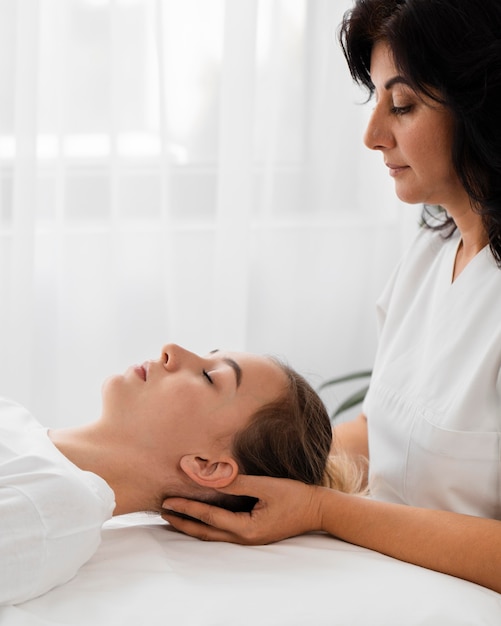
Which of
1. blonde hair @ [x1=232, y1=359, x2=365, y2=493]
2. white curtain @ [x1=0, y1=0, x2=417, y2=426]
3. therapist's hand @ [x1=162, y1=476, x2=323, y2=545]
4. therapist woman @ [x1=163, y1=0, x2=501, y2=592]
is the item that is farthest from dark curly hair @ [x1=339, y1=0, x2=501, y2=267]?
white curtain @ [x1=0, y1=0, x2=417, y2=426]

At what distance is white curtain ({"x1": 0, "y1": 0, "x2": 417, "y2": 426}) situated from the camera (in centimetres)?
250

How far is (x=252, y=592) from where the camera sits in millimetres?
1276

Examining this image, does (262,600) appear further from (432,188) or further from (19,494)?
(432,188)

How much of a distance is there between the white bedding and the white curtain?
1.26 metres

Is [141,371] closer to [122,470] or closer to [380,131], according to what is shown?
[122,470]

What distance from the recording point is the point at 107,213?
263 centimetres

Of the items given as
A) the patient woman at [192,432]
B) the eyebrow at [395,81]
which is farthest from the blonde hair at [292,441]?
the eyebrow at [395,81]

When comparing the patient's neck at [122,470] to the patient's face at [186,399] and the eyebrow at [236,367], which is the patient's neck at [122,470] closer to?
the patient's face at [186,399]

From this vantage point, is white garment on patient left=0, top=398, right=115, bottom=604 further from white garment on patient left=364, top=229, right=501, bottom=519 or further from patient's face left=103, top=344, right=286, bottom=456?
white garment on patient left=364, top=229, right=501, bottom=519

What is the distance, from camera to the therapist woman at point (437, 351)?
4.80ft

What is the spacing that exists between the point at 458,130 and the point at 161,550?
2.82 feet

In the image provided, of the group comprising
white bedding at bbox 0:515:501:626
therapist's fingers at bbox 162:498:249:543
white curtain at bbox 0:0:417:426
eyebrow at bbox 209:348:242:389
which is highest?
white curtain at bbox 0:0:417:426

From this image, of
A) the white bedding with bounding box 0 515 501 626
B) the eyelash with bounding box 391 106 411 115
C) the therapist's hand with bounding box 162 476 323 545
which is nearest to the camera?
the white bedding with bounding box 0 515 501 626

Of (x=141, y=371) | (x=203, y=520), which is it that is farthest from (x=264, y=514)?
(x=141, y=371)
